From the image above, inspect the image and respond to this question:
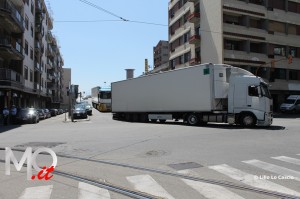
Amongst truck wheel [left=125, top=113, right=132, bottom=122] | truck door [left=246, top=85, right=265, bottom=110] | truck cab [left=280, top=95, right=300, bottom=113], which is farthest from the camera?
truck cab [left=280, top=95, right=300, bottom=113]

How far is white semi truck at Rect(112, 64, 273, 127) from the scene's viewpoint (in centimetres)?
2058

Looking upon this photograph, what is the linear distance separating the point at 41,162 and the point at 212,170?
436 centimetres

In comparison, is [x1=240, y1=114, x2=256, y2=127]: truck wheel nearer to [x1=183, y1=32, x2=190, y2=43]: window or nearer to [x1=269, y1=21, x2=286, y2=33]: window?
[x1=269, y1=21, x2=286, y2=33]: window

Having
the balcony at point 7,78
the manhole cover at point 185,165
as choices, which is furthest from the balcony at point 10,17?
the manhole cover at point 185,165

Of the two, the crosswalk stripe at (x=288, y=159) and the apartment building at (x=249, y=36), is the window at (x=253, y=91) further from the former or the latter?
the apartment building at (x=249, y=36)

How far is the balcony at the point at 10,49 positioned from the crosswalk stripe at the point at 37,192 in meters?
30.3

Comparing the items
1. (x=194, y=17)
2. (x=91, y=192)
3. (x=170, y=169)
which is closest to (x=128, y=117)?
(x=194, y=17)

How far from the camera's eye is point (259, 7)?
4644 centimetres

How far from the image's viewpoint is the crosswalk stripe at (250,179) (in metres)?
6.19

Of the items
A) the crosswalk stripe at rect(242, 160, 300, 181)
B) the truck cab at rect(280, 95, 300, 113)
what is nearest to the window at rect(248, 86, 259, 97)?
the crosswalk stripe at rect(242, 160, 300, 181)

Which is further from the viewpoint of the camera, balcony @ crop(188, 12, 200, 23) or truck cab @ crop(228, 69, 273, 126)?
balcony @ crop(188, 12, 200, 23)

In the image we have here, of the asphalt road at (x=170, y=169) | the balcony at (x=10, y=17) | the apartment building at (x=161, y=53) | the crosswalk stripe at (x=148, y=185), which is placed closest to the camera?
the crosswalk stripe at (x=148, y=185)

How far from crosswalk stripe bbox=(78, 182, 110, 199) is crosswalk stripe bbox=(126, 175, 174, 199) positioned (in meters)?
0.66

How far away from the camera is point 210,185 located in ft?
21.4
